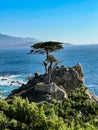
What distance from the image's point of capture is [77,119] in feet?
123

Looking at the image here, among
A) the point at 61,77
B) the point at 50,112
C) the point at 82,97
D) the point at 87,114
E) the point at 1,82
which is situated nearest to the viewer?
the point at 50,112

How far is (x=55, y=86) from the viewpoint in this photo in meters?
55.8

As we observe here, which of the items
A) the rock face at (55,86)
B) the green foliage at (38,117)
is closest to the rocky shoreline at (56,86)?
the rock face at (55,86)

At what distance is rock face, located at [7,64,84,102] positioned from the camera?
5469 cm

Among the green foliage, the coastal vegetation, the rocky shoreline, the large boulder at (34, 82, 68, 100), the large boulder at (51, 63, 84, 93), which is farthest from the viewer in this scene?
the large boulder at (51, 63, 84, 93)

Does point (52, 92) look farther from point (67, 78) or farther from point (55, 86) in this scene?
point (67, 78)

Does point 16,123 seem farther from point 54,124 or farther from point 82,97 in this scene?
point 82,97

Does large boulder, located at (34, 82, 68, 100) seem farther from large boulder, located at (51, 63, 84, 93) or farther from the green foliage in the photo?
the green foliage

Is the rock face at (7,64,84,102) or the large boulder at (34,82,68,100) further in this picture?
the rock face at (7,64,84,102)

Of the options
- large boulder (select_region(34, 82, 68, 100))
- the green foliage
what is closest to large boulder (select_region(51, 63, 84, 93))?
large boulder (select_region(34, 82, 68, 100))

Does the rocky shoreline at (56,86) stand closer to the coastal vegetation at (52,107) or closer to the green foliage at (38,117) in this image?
the coastal vegetation at (52,107)

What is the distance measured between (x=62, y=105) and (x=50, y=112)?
22.8 ft

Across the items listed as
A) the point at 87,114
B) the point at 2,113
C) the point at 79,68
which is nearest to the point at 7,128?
the point at 2,113

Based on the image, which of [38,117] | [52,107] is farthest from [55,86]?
[38,117]
